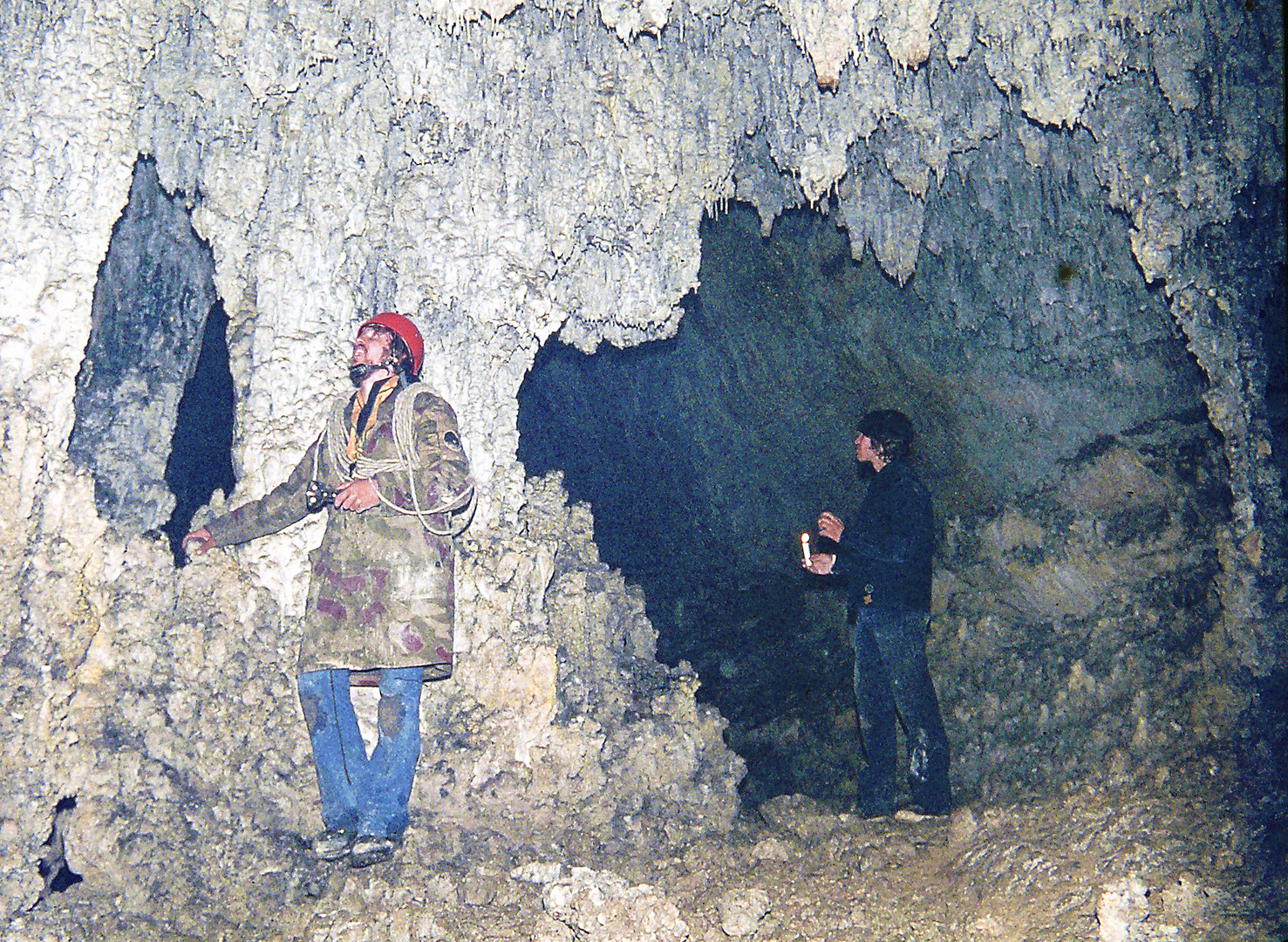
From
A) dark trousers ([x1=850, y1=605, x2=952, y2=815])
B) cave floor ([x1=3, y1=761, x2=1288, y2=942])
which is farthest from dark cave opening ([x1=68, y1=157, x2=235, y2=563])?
dark trousers ([x1=850, y1=605, x2=952, y2=815])

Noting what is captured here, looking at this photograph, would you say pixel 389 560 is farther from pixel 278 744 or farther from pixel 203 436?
pixel 203 436

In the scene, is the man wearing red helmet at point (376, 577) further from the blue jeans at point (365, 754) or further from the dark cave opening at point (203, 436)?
the dark cave opening at point (203, 436)

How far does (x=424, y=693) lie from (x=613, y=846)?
2.96 feet

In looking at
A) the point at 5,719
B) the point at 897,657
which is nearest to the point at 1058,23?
the point at 897,657

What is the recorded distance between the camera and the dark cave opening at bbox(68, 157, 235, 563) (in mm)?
3666

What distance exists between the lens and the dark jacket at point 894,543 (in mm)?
3836

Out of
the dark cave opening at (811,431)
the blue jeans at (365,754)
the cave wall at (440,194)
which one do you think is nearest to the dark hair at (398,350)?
the cave wall at (440,194)

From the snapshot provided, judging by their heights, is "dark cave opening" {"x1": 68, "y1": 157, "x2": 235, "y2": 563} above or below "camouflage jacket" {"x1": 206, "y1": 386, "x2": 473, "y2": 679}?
above

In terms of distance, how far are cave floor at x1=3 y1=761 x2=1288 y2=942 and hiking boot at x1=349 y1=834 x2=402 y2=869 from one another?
0.36 ft

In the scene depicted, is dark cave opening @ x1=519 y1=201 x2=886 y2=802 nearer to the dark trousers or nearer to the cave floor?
the dark trousers

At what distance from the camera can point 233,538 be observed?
3494mm

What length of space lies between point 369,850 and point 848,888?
160 centimetres

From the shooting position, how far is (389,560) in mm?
3396

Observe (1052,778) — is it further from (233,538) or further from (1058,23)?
(233,538)
